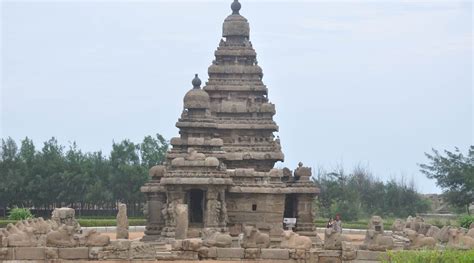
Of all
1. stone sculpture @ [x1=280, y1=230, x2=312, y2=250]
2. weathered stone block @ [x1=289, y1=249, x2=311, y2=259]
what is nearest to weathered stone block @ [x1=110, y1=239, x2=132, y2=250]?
stone sculpture @ [x1=280, y1=230, x2=312, y2=250]

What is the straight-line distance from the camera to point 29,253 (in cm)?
3809

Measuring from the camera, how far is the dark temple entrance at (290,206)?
53.1 m

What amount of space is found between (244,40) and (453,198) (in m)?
23.3

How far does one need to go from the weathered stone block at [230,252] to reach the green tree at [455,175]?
3408cm

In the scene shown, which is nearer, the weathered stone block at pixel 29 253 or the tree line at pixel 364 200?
the weathered stone block at pixel 29 253

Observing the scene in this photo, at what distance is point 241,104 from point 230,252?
15.4 metres

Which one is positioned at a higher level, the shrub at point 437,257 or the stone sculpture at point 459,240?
the stone sculpture at point 459,240

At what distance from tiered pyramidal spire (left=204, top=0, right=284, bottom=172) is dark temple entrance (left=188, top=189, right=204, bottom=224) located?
264 centimetres

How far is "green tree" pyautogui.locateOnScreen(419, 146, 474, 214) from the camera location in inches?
2825

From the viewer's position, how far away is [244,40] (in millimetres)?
55031

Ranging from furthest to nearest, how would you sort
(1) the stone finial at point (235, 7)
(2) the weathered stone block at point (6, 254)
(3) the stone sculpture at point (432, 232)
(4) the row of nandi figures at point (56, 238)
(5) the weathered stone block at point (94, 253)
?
(1) the stone finial at point (235, 7) → (3) the stone sculpture at point (432, 232) → (4) the row of nandi figures at point (56, 238) → (5) the weathered stone block at point (94, 253) → (2) the weathered stone block at point (6, 254)

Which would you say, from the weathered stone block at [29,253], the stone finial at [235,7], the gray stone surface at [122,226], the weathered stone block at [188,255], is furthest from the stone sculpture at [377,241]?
the stone finial at [235,7]

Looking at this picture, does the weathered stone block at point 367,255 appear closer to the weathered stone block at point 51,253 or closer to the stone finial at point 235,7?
the weathered stone block at point 51,253

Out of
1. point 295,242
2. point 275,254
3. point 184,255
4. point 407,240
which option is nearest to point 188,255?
Answer: point 184,255
